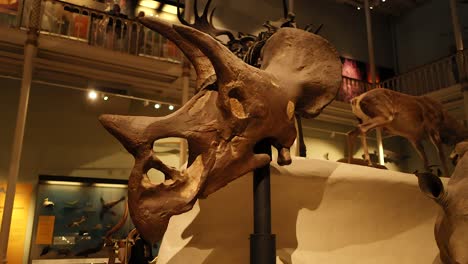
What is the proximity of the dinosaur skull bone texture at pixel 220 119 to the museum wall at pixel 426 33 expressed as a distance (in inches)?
506

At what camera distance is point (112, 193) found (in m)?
9.36

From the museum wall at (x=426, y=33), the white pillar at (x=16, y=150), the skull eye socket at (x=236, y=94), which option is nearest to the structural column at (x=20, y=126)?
the white pillar at (x=16, y=150)

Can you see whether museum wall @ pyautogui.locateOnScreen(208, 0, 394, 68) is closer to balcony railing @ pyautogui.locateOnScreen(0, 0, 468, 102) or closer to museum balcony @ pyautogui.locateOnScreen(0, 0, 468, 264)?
museum balcony @ pyautogui.locateOnScreen(0, 0, 468, 264)

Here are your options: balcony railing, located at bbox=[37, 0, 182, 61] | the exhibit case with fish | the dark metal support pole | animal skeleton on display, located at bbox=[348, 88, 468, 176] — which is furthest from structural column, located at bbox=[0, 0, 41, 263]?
the dark metal support pole

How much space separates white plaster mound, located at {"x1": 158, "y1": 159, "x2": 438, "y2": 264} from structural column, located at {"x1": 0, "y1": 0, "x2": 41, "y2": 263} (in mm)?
5236

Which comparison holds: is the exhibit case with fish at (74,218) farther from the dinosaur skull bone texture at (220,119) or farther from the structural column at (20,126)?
the dinosaur skull bone texture at (220,119)

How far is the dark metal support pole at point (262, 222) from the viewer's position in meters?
1.92

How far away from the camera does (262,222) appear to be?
1.99 meters

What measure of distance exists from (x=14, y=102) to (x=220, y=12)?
21.6 ft

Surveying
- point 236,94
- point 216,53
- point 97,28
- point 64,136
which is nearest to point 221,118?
point 236,94

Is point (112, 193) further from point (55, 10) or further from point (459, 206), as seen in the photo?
point (459, 206)

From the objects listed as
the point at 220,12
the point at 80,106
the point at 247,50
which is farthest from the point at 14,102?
the point at 247,50

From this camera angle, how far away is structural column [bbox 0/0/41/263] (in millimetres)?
6391

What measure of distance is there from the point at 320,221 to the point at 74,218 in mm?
7447
